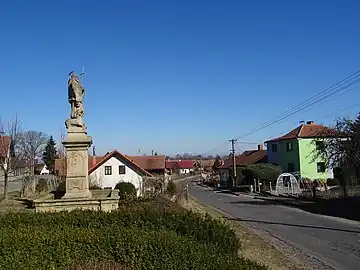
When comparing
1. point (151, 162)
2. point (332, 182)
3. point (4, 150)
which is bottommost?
point (332, 182)

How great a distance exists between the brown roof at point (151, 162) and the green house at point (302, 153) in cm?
1823

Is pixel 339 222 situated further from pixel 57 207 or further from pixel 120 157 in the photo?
pixel 120 157

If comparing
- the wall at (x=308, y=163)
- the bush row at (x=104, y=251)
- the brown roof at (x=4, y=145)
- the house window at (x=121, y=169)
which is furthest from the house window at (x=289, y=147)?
the bush row at (x=104, y=251)

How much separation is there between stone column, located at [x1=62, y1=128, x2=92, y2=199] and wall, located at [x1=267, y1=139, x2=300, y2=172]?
148ft

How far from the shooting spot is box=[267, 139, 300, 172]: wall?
54.8m

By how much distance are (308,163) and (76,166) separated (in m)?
45.8

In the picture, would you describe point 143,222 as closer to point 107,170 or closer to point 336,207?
point 336,207

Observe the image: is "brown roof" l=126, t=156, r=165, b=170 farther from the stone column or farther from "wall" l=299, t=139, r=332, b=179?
the stone column

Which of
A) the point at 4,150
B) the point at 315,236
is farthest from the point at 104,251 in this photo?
the point at 4,150

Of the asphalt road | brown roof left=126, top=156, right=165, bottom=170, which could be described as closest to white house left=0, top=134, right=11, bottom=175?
the asphalt road

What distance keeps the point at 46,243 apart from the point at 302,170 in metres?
50.5

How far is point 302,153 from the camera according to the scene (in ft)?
178

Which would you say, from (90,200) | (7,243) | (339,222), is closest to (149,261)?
(7,243)

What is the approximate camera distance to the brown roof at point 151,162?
202 ft
